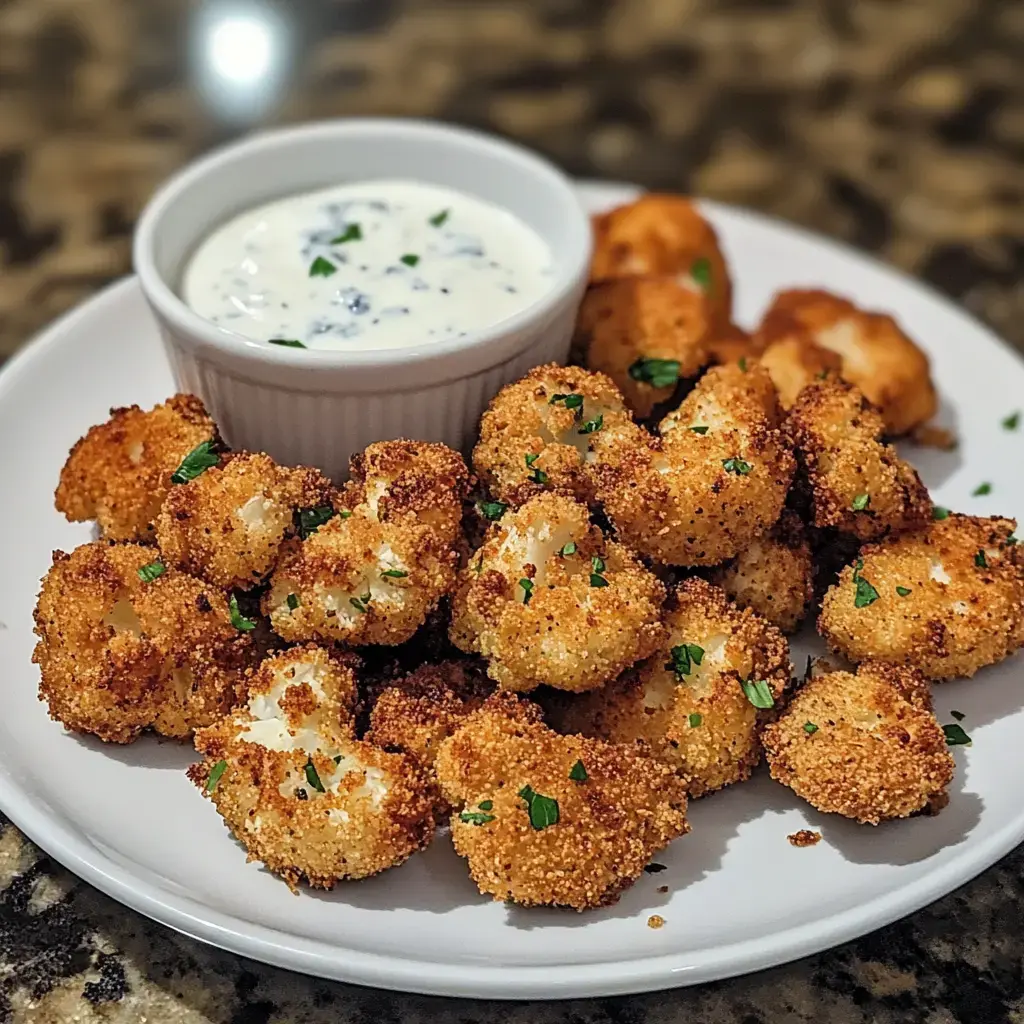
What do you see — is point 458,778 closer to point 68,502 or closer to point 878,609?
point 878,609

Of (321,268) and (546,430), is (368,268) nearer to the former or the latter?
(321,268)

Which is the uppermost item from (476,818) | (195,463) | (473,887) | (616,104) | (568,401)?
(568,401)

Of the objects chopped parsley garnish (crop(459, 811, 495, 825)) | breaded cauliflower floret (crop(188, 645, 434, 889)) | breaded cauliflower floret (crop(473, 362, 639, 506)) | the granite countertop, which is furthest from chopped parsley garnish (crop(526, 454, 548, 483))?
the granite countertop

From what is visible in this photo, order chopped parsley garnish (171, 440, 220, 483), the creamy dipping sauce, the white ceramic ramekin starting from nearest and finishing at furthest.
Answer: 1. chopped parsley garnish (171, 440, 220, 483)
2. the white ceramic ramekin
3. the creamy dipping sauce

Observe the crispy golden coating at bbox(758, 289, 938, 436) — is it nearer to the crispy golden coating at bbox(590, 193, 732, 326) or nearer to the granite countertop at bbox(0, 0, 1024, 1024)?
the crispy golden coating at bbox(590, 193, 732, 326)

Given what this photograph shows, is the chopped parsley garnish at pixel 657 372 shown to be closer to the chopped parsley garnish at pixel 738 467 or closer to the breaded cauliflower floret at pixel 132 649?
the chopped parsley garnish at pixel 738 467

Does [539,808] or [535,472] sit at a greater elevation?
[535,472]

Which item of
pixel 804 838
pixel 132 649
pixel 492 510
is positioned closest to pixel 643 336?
pixel 492 510
